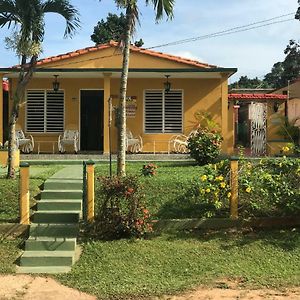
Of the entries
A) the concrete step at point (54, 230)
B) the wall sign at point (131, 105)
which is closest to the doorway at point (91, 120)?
the wall sign at point (131, 105)

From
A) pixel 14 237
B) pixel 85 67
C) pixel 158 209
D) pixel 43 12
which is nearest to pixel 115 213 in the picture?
pixel 158 209

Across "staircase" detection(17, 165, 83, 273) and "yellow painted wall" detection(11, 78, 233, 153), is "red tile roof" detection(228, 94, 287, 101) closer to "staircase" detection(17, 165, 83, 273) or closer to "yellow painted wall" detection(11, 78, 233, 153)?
"yellow painted wall" detection(11, 78, 233, 153)

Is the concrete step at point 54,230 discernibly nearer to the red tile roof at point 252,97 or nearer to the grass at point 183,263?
the grass at point 183,263

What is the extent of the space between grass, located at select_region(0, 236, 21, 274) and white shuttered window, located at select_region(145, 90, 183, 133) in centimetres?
901

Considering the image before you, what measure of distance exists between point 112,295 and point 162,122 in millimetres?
10597

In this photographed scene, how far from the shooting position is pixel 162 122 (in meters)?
16.5

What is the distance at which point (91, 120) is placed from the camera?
17094 mm

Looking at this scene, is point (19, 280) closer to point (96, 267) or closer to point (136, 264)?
point (96, 267)

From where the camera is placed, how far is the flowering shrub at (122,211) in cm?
800

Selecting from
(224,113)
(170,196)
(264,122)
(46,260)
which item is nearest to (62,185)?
(170,196)

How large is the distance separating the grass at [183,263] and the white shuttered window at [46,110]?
9233mm

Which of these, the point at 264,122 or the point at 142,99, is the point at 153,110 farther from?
the point at 264,122

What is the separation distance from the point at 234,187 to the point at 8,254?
3.71 metres

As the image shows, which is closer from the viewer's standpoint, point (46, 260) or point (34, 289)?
point (34, 289)
